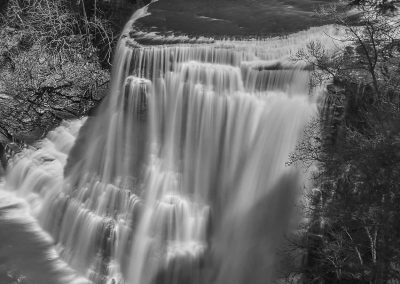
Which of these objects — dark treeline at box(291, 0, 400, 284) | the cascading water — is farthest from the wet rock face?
dark treeline at box(291, 0, 400, 284)

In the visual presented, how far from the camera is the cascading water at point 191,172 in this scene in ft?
46.4

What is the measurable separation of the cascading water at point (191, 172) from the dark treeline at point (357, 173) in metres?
1.25

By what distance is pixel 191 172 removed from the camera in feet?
50.9

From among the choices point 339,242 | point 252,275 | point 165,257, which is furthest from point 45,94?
point 339,242

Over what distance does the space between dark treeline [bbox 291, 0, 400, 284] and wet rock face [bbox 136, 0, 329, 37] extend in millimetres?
3656

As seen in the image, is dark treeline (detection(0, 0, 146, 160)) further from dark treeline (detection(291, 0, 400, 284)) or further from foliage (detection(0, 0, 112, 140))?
dark treeline (detection(291, 0, 400, 284))

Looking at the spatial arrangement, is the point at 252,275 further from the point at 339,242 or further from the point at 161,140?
the point at 161,140

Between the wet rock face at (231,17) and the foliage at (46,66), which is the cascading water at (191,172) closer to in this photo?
the wet rock face at (231,17)

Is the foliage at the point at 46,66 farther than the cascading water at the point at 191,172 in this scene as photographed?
Yes

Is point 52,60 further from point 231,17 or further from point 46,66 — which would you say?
point 231,17

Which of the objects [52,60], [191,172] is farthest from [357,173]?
[52,60]

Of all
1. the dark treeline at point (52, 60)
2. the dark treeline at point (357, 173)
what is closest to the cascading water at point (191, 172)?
the dark treeline at point (357, 173)

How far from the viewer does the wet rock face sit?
1703cm

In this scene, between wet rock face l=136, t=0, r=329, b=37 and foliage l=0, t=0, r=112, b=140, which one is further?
foliage l=0, t=0, r=112, b=140
